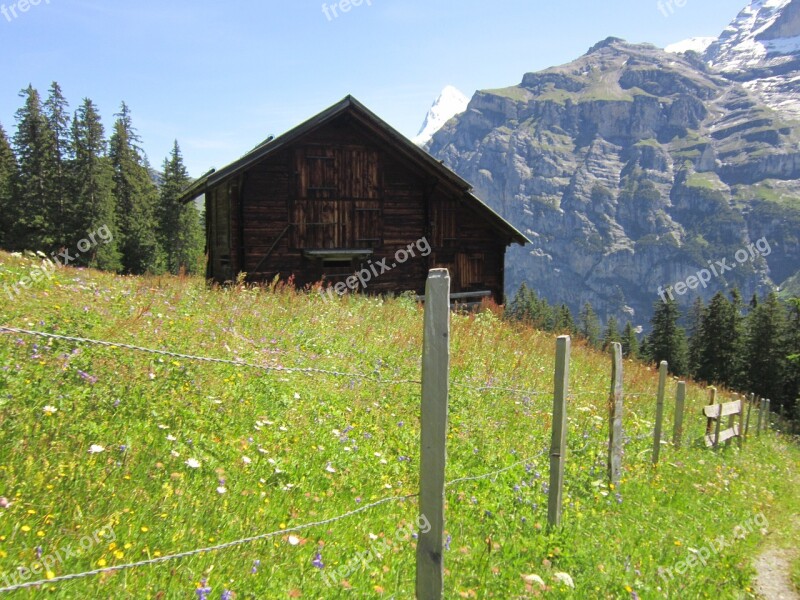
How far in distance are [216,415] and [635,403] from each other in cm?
1019

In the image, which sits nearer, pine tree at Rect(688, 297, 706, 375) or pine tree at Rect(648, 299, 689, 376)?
pine tree at Rect(688, 297, 706, 375)

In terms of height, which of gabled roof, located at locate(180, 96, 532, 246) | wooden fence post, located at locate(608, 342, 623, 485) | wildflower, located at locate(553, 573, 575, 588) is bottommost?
wildflower, located at locate(553, 573, 575, 588)

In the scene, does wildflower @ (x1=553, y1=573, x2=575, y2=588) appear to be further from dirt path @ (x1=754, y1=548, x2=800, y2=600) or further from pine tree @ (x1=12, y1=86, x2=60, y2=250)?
pine tree @ (x1=12, y1=86, x2=60, y2=250)

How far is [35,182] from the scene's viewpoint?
44031 millimetres

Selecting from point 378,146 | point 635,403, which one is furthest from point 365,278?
point 635,403

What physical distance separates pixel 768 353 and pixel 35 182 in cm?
6738

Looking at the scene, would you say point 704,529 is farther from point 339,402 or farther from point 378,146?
point 378,146

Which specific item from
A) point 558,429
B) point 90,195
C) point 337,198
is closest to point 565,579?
point 558,429

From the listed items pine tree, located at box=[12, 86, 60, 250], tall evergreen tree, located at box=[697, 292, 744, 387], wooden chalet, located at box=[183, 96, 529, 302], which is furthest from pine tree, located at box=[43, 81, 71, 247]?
tall evergreen tree, located at box=[697, 292, 744, 387]

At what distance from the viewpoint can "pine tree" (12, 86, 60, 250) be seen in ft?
144

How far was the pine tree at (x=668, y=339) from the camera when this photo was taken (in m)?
67.0

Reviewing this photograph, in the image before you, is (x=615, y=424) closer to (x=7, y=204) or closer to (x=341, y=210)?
(x=341, y=210)

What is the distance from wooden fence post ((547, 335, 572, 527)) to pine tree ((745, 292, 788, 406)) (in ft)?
197

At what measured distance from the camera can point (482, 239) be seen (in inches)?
887
